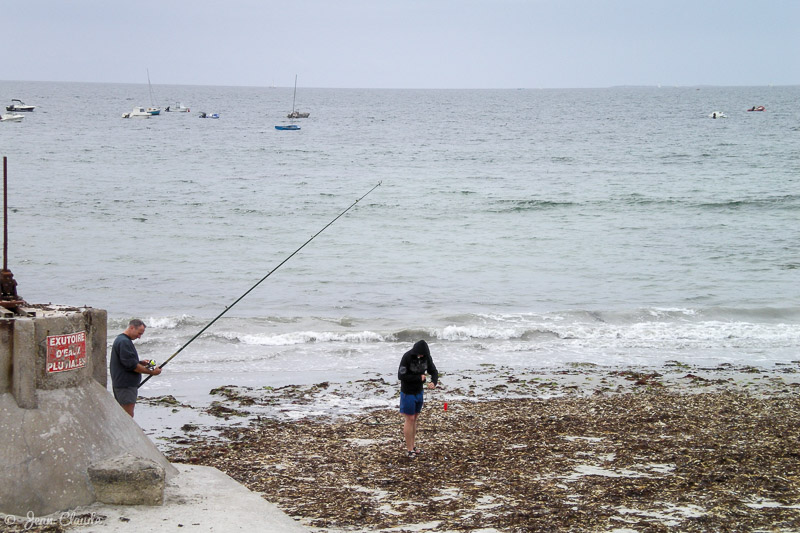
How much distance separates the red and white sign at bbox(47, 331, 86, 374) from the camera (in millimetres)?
5977

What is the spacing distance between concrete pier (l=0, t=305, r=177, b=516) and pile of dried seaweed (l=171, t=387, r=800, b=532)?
1.49m

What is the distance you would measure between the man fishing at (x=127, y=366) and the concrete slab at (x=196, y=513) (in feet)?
3.71

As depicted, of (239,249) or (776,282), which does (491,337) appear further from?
(239,249)

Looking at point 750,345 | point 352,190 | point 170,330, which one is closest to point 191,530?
point 170,330

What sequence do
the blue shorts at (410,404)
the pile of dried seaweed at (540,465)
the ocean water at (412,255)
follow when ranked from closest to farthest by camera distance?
the pile of dried seaweed at (540,465) → the blue shorts at (410,404) → the ocean water at (412,255)

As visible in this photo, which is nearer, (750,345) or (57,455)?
(57,455)

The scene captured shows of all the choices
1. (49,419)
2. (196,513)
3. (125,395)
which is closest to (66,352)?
(49,419)

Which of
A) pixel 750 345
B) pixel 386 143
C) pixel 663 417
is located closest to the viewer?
pixel 663 417

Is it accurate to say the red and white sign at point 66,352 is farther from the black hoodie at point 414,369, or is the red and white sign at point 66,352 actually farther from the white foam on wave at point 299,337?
the white foam on wave at point 299,337

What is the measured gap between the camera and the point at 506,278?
20.3 meters

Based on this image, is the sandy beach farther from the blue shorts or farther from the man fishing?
the man fishing

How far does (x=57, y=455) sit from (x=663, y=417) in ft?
20.4

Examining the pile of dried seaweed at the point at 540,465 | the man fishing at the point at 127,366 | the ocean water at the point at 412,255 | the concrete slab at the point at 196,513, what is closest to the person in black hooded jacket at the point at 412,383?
the pile of dried seaweed at the point at 540,465

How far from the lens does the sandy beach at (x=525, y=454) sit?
258 inches
